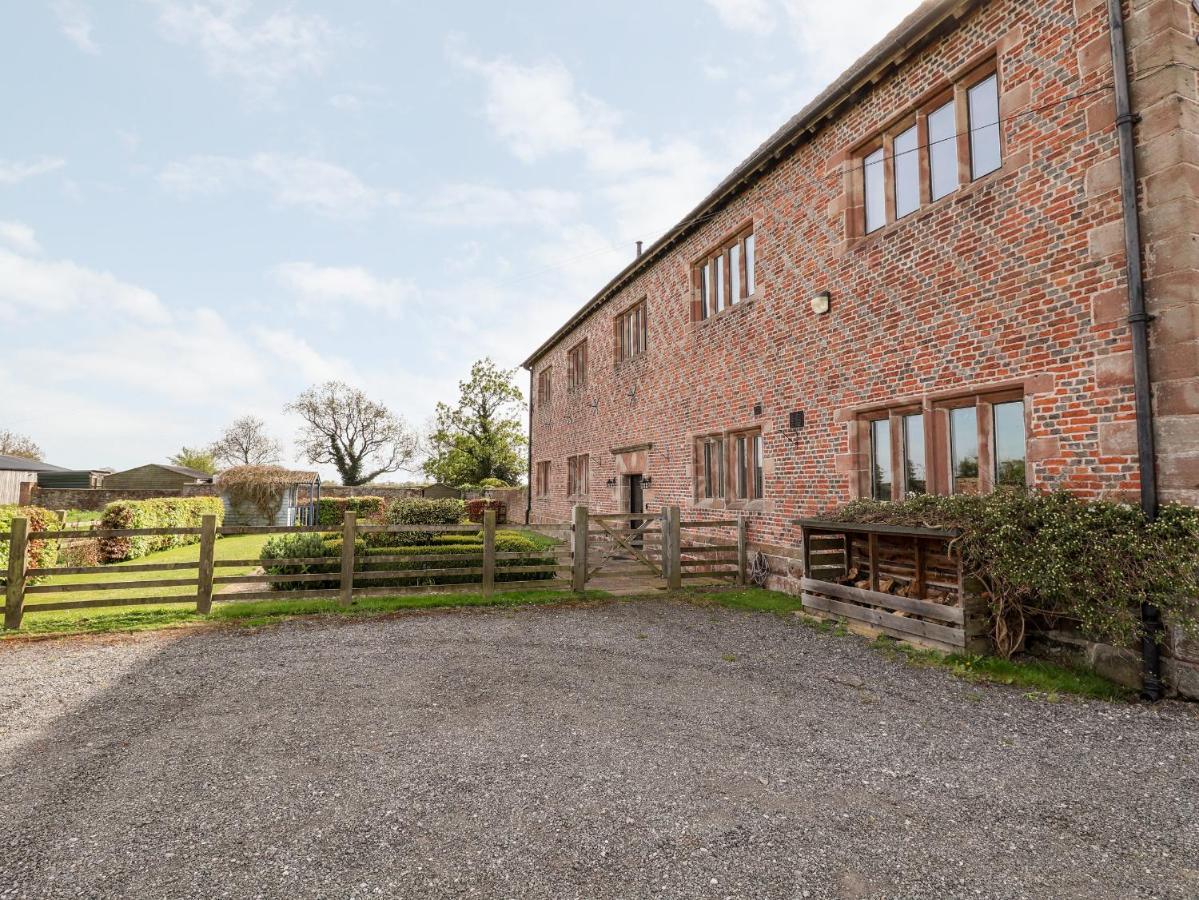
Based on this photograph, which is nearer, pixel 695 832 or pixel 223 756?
pixel 695 832

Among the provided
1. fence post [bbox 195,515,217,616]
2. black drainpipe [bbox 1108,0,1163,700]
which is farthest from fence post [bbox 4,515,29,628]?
black drainpipe [bbox 1108,0,1163,700]

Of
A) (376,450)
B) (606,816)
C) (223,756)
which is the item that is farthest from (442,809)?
(376,450)

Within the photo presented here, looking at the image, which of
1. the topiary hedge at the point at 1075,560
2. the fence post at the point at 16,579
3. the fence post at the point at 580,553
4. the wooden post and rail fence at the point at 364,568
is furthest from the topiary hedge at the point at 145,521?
the topiary hedge at the point at 1075,560

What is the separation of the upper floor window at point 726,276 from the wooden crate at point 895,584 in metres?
5.34

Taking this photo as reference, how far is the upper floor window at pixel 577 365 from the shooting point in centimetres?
2006

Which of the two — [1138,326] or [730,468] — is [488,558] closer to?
[730,468]

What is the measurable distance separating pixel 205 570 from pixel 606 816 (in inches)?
296

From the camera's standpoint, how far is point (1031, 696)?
5172mm

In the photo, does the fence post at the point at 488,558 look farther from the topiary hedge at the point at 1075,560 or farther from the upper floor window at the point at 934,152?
the upper floor window at the point at 934,152

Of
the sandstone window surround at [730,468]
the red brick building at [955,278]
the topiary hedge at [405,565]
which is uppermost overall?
the red brick building at [955,278]

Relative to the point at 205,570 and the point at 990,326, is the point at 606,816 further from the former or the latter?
the point at 205,570

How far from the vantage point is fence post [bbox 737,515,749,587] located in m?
10.8

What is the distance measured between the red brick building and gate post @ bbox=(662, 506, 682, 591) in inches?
61.4

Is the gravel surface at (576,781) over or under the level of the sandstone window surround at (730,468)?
under
